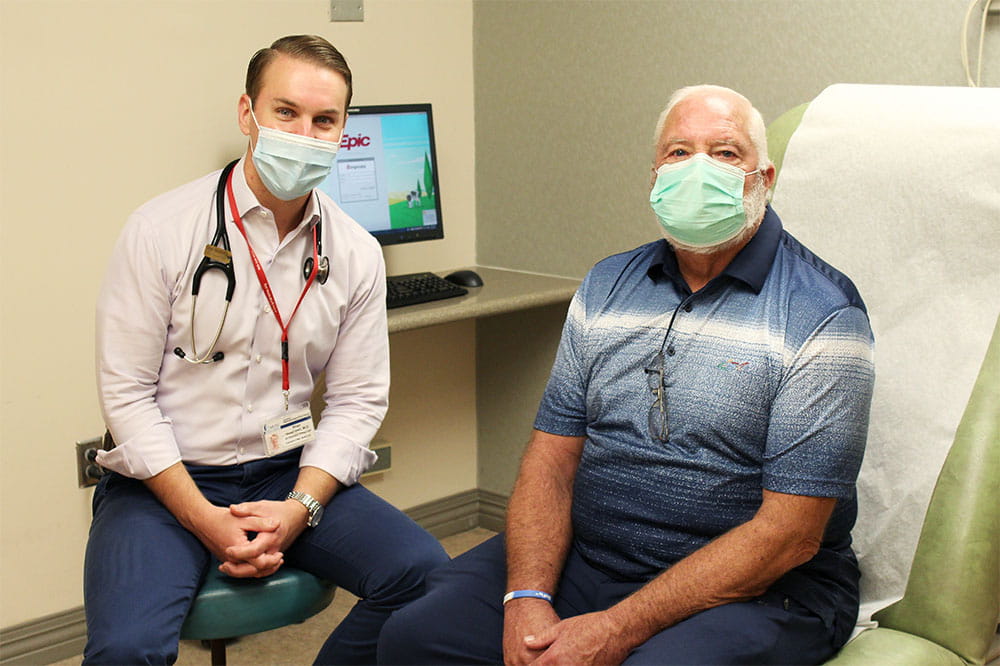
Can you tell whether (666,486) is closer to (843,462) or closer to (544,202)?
(843,462)

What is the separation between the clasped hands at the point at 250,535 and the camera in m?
1.72

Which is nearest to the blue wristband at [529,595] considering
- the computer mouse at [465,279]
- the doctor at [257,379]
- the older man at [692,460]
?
the older man at [692,460]

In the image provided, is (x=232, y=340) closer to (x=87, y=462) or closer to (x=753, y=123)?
(x=87, y=462)

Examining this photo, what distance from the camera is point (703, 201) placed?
1615mm

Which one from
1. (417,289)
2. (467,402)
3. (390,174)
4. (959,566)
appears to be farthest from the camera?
(467,402)

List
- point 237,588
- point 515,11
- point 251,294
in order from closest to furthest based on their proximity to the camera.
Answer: point 237,588, point 251,294, point 515,11

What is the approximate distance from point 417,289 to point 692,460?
3.80ft

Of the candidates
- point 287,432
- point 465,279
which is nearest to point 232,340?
point 287,432

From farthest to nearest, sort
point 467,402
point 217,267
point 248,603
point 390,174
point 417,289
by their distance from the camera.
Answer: point 467,402
point 390,174
point 417,289
point 217,267
point 248,603

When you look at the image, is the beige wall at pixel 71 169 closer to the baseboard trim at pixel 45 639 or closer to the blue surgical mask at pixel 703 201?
the baseboard trim at pixel 45 639

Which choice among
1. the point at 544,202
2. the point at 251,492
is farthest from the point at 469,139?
the point at 251,492

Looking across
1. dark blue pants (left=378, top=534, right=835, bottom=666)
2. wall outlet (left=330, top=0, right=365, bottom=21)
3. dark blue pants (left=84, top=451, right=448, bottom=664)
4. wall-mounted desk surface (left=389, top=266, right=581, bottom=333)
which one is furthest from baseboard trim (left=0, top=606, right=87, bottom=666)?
wall outlet (left=330, top=0, right=365, bottom=21)

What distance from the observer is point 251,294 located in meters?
1.87

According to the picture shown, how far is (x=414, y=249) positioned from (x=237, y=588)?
1435 millimetres
